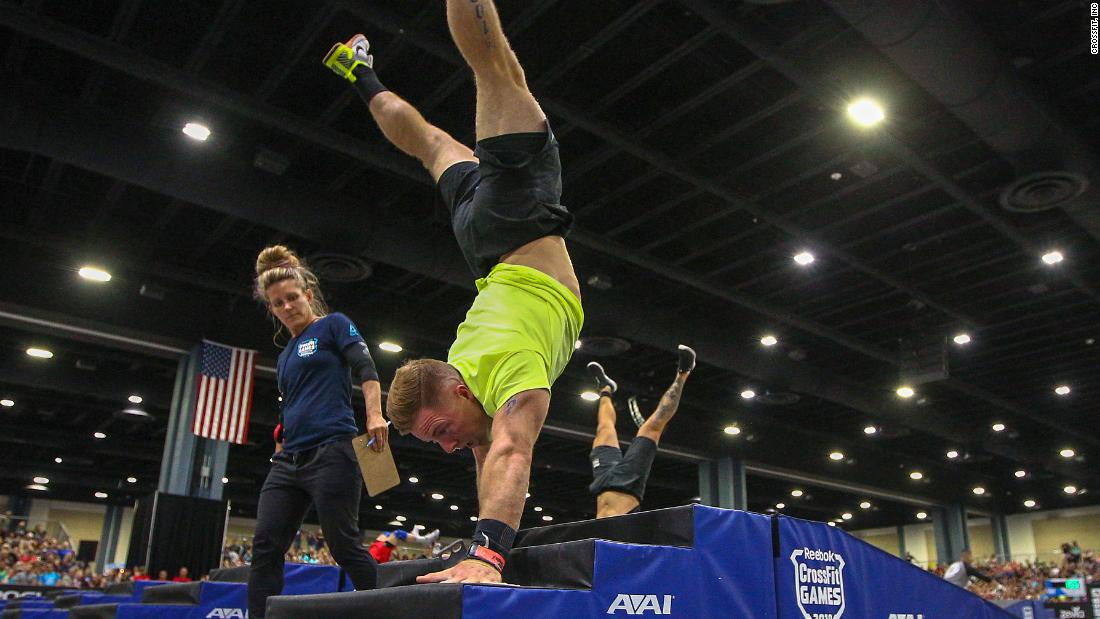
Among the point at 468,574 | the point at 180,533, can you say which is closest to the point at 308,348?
the point at 468,574

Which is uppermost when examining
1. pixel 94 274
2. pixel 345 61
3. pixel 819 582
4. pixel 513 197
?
pixel 94 274

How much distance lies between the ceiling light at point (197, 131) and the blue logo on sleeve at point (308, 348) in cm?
535

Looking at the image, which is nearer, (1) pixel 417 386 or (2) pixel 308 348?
(1) pixel 417 386

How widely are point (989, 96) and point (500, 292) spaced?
582cm

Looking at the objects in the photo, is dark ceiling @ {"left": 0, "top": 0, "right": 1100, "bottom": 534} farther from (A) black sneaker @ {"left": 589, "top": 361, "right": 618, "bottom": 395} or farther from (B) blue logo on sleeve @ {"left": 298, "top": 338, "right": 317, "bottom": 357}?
(A) black sneaker @ {"left": 589, "top": 361, "right": 618, "bottom": 395}

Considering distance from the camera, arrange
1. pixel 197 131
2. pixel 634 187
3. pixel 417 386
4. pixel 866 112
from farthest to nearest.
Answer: pixel 634 187 < pixel 197 131 < pixel 866 112 < pixel 417 386

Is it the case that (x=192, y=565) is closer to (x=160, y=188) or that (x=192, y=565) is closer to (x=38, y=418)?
(x=160, y=188)

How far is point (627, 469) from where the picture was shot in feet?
16.6

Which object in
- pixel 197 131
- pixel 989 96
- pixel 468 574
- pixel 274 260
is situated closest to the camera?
pixel 468 574

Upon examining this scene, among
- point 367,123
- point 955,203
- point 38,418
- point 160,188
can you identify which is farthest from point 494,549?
point 38,418

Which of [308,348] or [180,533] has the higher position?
[308,348]

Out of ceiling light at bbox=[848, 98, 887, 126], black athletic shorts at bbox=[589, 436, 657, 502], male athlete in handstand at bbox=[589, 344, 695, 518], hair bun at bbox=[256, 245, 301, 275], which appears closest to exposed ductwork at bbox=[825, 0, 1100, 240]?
ceiling light at bbox=[848, 98, 887, 126]

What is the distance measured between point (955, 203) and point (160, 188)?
820 cm

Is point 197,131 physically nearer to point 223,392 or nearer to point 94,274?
point 94,274
